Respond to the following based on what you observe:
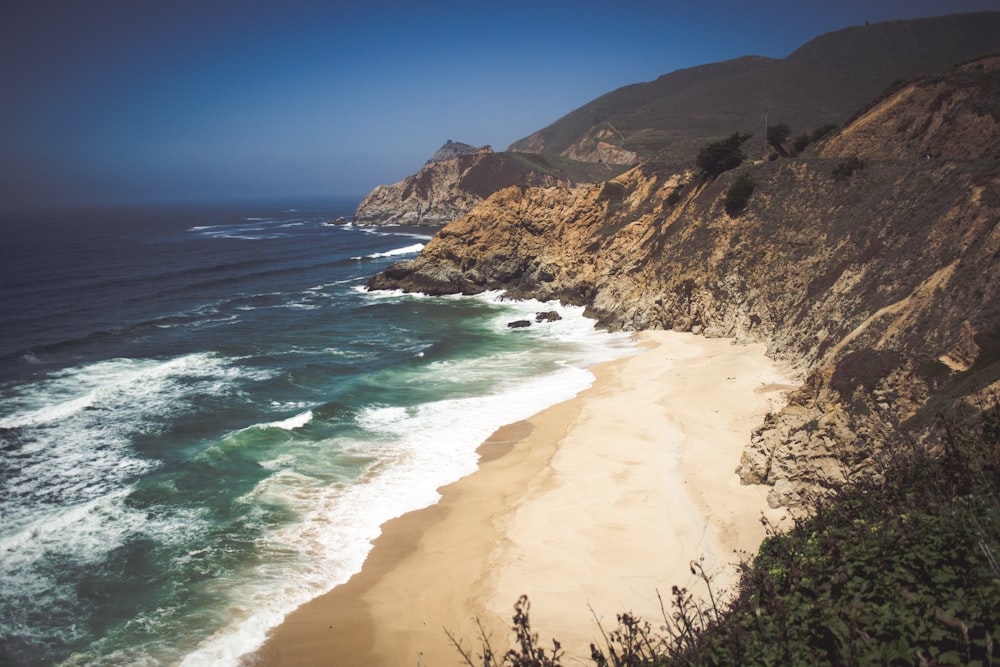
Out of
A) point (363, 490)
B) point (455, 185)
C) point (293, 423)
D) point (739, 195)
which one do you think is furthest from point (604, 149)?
point (363, 490)

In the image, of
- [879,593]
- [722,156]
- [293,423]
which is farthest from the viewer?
[722,156]

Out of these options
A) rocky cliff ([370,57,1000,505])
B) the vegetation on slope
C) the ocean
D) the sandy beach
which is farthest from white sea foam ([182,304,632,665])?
rocky cliff ([370,57,1000,505])

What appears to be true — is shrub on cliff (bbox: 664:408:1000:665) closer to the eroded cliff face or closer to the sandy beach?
the sandy beach

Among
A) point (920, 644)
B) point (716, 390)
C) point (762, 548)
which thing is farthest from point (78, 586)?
point (716, 390)

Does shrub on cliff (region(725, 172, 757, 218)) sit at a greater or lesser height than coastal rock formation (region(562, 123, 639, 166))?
lesser

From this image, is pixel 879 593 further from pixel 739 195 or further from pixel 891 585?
pixel 739 195

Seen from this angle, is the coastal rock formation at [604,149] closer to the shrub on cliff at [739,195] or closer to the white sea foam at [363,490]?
the shrub on cliff at [739,195]

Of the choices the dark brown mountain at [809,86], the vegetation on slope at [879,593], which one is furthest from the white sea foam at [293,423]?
the dark brown mountain at [809,86]

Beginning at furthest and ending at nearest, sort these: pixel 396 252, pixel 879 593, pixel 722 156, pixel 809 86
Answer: pixel 809 86
pixel 396 252
pixel 722 156
pixel 879 593
